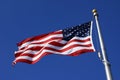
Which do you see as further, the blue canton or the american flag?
the blue canton

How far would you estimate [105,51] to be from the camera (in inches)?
779

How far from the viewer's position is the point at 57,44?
888 inches

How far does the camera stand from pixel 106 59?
63.8ft

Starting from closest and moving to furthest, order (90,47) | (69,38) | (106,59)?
(106,59)
(90,47)
(69,38)

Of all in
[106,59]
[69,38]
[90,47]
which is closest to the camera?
→ [106,59]

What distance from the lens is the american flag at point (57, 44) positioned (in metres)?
21.7

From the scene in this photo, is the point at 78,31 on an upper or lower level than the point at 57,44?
upper

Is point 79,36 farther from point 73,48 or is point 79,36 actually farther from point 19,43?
point 19,43

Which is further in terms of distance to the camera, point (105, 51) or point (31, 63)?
point (31, 63)

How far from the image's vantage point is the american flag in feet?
71.3

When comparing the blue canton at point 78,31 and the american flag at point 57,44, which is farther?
the blue canton at point 78,31

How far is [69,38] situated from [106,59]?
3.64 meters

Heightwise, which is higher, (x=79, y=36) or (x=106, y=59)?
(x=79, y=36)

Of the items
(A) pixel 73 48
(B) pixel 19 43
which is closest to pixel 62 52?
(A) pixel 73 48
